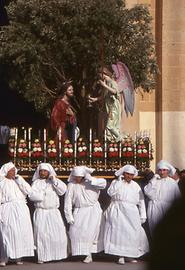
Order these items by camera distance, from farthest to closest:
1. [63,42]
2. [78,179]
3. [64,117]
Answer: [63,42]
[64,117]
[78,179]

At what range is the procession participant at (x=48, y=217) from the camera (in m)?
10.1

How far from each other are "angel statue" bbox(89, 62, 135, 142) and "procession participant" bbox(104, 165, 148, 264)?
9.77ft

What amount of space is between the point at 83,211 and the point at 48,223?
518mm

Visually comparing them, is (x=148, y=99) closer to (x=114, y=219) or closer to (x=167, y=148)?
(x=167, y=148)

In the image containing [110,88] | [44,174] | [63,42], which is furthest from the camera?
[63,42]

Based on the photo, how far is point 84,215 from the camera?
10.3 meters

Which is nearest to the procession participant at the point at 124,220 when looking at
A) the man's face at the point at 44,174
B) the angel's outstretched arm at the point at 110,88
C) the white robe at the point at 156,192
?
the white robe at the point at 156,192

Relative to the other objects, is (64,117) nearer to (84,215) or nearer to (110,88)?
(110,88)

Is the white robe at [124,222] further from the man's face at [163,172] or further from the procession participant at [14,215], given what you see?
the procession participant at [14,215]

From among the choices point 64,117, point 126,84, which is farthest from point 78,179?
point 126,84

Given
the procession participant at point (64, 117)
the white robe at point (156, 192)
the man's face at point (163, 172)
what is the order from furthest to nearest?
1. the procession participant at point (64, 117)
2. the man's face at point (163, 172)
3. the white robe at point (156, 192)

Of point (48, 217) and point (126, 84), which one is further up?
point (126, 84)

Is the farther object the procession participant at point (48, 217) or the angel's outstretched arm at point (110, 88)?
the angel's outstretched arm at point (110, 88)

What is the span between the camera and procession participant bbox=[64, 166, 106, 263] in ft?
33.4
